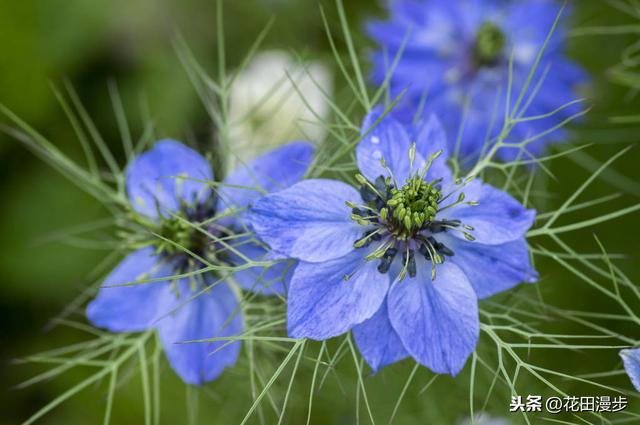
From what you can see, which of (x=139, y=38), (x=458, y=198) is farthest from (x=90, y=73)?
(x=458, y=198)

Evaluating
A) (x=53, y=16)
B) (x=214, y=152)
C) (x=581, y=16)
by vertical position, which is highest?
(x=53, y=16)

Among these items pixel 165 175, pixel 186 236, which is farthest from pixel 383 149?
pixel 165 175

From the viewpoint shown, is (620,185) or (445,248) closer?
(445,248)

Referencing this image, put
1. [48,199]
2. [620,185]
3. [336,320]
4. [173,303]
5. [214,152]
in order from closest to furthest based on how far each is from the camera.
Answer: [336,320], [173,303], [214,152], [620,185], [48,199]

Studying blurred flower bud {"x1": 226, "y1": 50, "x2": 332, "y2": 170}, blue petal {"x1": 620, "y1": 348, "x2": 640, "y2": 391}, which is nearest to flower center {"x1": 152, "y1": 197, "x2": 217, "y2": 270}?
blue petal {"x1": 620, "y1": 348, "x2": 640, "y2": 391}

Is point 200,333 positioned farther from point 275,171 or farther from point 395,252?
point 395,252

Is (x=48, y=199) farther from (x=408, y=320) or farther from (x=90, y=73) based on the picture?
(x=408, y=320)

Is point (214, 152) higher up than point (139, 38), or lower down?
lower down
